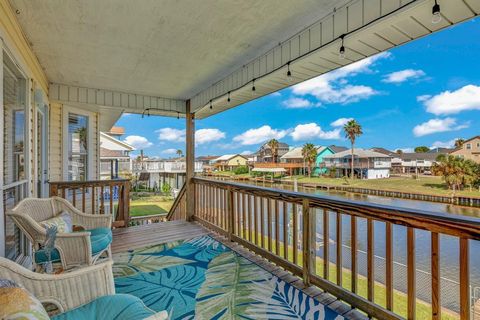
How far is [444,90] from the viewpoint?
6.23 feet

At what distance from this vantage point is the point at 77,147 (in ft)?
18.2

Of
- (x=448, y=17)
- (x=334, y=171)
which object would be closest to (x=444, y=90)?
(x=448, y=17)

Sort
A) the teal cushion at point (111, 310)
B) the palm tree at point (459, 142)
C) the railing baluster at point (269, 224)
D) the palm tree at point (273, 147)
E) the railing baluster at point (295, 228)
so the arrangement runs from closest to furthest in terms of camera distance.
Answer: the teal cushion at point (111, 310)
the palm tree at point (459, 142)
the railing baluster at point (295, 228)
the palm tree at point (273, 147)
the railing baluster at point (269, 224)

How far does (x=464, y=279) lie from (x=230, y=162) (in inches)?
111

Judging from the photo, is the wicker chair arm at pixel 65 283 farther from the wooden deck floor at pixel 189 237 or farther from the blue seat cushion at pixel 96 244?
the wooden deck floor at pixel 189 237

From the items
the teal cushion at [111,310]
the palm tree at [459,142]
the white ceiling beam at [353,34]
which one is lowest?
the teal cushion at [111,310]

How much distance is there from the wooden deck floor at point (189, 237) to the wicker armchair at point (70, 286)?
5.44 feet

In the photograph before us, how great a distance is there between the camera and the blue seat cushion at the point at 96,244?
8.03ft

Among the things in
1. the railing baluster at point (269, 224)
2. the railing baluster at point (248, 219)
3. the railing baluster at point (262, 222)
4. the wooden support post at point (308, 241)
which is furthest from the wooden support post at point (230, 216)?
the wooden support post at point (308, 241)

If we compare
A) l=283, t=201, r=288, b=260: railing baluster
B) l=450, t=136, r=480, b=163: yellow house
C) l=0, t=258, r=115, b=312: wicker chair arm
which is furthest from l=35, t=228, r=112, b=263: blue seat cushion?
l=450, t=136, r=480, b=163: yellow house

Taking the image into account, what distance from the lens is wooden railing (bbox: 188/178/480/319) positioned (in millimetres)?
1681

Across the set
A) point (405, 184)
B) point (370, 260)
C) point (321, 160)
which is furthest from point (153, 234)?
point (405, 184)

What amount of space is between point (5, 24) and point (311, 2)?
8.72 ft

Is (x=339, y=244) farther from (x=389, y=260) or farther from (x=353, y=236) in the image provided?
(x=389, y=260)
